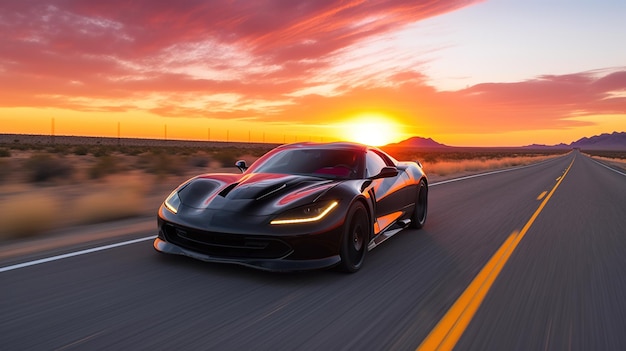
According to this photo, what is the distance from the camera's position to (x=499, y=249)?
22.4ft

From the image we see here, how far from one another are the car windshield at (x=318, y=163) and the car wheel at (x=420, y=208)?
2025 millimetres

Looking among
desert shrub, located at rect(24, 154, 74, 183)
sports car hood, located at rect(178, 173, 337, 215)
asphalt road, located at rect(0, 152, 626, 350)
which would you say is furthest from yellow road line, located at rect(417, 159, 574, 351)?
desert shrub, located at rect(24, 154, 74, 183)

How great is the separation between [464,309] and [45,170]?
663 inches

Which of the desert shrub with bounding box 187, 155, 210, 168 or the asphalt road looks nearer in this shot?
the asphalt road

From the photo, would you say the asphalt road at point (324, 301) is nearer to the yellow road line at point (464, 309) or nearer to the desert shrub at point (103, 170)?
the yellow road line at point (464, 309)

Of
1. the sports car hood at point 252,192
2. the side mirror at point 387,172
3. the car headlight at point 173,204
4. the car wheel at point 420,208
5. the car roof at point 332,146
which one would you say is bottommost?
the car wheel at point 420,208

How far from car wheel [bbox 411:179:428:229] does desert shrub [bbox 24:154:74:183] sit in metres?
13.9

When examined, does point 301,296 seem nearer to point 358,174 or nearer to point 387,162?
point 358,174

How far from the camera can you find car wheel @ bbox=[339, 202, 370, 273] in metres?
5.04

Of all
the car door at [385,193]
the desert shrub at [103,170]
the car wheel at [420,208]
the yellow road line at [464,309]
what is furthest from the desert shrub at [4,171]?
the yellow road line at [464,309]

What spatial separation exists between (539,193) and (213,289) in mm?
13699

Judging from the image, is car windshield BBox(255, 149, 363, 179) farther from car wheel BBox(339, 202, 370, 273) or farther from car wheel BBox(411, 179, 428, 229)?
car wheel BBox(411, 179, 428, 229)

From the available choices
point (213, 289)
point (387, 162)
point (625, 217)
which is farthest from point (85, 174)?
point (625, 217)

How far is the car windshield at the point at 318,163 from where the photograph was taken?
20.2 ft
